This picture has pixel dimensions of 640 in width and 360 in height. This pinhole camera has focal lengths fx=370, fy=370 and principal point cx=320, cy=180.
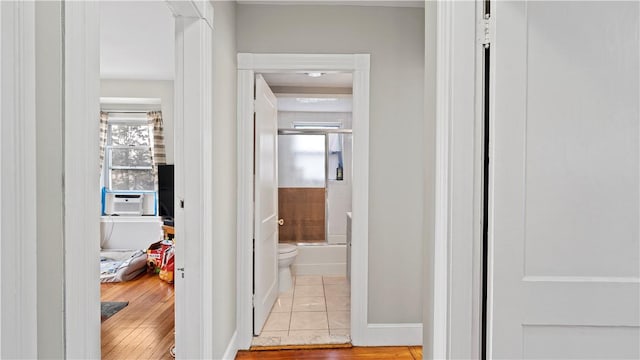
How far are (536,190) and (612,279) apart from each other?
1.09 feet

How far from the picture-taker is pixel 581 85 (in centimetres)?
109

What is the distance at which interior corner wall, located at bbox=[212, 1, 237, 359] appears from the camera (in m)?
2.06

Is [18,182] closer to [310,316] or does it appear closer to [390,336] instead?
[390,336]

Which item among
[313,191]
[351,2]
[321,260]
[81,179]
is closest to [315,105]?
[313,191]

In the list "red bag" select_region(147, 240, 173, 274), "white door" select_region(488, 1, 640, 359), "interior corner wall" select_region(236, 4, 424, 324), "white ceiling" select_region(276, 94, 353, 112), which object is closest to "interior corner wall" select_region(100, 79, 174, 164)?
A: "white ceiling" select_region(276, 94, 353, 112)

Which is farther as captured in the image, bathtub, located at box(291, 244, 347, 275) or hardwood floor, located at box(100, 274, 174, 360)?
bathtub, located at box(291, 244, 347, 275)

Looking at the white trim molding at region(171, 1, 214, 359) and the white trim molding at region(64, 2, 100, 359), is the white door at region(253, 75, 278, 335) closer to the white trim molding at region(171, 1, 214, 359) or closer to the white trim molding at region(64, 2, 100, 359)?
the white trim molding at region(171, 1, 214, 359)

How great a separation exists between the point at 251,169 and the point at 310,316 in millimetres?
1489

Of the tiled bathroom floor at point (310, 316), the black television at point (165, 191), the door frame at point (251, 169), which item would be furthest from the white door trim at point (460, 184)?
the black television at point (165, 191)

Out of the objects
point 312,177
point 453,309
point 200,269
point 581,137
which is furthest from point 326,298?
point 581,137

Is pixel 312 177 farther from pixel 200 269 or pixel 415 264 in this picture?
pixel 200 269

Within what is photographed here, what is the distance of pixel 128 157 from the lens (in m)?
5.20

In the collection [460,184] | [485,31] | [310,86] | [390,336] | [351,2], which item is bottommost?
[390,336]

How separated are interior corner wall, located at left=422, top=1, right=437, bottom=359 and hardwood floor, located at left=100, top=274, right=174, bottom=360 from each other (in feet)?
6.93
